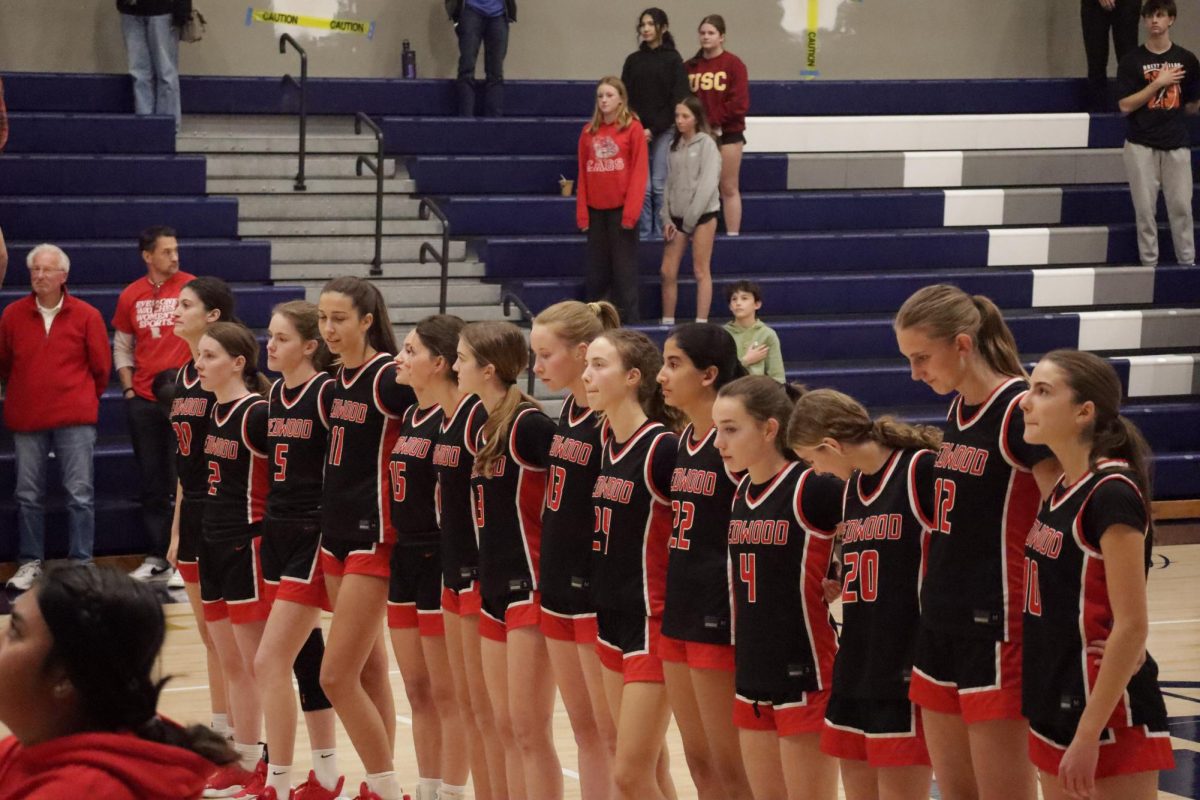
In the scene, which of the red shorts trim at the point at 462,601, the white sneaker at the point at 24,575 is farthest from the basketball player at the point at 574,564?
the white sneaker at the point at 24,575

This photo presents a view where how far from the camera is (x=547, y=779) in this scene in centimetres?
467

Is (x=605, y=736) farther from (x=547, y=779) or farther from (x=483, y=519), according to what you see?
(x=483, y=519)

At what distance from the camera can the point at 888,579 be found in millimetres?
3924

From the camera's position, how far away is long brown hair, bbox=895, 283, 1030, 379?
150 inches

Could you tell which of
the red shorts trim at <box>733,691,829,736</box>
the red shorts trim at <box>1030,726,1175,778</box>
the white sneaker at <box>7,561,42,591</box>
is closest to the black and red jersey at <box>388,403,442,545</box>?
the red shorts trim at <box>733,691,829,736</box>

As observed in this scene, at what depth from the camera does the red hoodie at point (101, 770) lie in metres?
1.93

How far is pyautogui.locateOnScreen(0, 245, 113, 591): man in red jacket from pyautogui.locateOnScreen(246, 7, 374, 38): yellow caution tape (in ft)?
14.3

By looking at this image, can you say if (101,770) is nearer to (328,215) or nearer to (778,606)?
(778,606)

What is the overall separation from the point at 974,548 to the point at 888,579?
26 centimetres

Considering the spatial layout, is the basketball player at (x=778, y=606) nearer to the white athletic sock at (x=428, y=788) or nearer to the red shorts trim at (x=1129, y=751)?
the red shorts trim at (x=1129, y=751)

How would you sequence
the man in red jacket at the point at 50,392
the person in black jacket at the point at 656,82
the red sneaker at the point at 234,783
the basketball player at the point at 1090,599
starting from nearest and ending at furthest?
the basketball player at the point at 1090,599 < the red sneaker at the point at 234,783 < the man in red jacket at the point at 50,392 < the person in black jacket at the point at 656,82

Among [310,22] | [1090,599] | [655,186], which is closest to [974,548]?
[1090,599]

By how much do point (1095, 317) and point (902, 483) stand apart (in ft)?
26.4

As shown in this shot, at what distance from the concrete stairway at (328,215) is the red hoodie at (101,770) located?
8.33 meters
